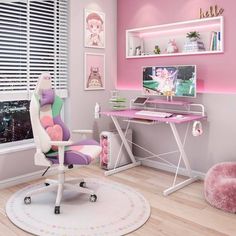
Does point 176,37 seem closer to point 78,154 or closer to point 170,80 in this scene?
point 170,80

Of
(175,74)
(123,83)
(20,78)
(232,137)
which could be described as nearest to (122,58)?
(123,83)

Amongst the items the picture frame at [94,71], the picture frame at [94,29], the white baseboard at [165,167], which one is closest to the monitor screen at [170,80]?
the picture frame at [94,71]

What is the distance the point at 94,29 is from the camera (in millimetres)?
4164

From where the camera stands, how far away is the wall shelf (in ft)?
11.3

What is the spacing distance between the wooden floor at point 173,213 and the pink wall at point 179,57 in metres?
1.23

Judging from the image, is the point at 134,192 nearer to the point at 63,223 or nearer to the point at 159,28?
the point at 63,223

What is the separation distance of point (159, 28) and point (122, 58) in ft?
2.51

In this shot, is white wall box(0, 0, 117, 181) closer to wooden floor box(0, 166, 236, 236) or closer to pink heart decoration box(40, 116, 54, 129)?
wooden floor box(0, 166, 236, 236)

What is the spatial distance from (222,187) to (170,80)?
4.77 ft

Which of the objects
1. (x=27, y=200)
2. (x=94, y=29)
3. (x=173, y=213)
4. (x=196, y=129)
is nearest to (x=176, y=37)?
(x=94, y=29)

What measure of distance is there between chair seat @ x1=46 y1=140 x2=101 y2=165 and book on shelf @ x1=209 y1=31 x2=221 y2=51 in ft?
5.73

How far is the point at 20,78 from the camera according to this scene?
3539 millimetres

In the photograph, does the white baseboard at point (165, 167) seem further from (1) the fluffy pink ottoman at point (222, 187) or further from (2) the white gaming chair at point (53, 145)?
(2) the white gaming chair at point (53, 145)

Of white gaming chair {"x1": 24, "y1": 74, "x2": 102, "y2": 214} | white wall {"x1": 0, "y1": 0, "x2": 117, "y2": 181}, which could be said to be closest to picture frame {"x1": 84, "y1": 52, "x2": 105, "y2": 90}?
white wall {"x1": 0, "y1": 0, "x2": 117, "y2": 181}
